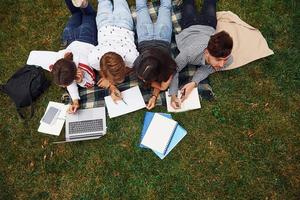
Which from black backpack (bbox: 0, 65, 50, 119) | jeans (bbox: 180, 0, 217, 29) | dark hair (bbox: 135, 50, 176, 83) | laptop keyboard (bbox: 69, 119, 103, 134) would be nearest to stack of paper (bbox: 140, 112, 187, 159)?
laptop keyboard (bbox: 69, 119, 103, 134)

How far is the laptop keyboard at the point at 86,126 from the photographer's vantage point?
17.1 ft

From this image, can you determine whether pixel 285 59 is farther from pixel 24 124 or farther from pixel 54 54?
pixel 24 124

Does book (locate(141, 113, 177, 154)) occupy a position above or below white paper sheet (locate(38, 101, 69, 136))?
below

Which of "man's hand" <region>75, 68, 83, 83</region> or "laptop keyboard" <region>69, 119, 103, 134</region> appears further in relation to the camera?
"laptop keyboard" <region>69, 119, 103, 134</region>

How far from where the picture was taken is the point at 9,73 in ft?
19.2

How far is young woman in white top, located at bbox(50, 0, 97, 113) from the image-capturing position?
15.6ft

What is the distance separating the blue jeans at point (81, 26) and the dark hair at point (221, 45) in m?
1.90

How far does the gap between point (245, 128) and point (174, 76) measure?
49.2 inches

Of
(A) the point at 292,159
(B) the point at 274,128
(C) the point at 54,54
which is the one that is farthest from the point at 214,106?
(C) the point at 54,54

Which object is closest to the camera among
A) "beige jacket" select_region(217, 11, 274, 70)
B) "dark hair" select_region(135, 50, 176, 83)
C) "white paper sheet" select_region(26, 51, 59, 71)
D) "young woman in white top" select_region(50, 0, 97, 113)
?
"dark hair" select_region(135, 50, 176, 83)

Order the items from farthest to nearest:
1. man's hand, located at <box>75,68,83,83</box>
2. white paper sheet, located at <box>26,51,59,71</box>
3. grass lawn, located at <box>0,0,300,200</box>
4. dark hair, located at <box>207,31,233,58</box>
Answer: white paper sheet, located at <box>26,51,59,71</box>
man's hand, located at <box>75,68,83,83</box>
grass lawn, located at <box>0,0,300,200</box>
dark hair, located at <box>207,31,233,58</box>

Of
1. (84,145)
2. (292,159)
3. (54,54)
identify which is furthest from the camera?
(54,54)

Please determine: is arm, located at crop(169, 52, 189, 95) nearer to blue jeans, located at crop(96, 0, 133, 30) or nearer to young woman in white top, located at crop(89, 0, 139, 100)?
Result: young woman in white top, located at crop(89, 0, 139, 100)

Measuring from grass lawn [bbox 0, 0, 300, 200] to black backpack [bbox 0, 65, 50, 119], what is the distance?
166mm
